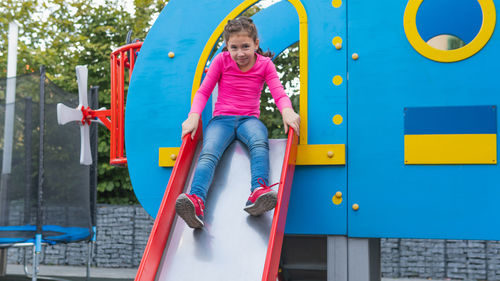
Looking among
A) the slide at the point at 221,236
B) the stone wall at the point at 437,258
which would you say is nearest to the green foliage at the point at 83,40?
the stone wall at the point at 437,258

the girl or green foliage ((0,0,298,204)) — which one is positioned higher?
green foliage ((0,0,298,204))

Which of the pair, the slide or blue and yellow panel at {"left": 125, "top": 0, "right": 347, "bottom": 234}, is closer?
the slide

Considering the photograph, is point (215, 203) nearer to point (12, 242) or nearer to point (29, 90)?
point (12, 242)

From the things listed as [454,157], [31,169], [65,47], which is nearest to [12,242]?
[31,169]

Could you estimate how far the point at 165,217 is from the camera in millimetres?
2688

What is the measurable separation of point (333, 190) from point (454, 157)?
27.7 inches

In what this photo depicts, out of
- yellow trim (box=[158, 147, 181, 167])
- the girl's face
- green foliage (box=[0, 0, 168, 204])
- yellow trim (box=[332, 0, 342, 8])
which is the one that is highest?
green foliage (box=[0, 0, 168, 204])

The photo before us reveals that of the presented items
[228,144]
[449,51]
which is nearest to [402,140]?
[449,51]

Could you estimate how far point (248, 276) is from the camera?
8.07 feet

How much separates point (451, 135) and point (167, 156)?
5.70 ft

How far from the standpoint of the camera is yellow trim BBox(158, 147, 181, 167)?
Result: 130 inches

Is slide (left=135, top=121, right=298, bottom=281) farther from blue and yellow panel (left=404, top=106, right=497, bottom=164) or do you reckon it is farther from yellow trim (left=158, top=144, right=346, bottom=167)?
blue and yellow panel (left=404, top=106, right=497, bottom=164)

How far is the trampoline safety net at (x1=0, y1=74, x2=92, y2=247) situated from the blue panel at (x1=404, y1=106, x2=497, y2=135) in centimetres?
445

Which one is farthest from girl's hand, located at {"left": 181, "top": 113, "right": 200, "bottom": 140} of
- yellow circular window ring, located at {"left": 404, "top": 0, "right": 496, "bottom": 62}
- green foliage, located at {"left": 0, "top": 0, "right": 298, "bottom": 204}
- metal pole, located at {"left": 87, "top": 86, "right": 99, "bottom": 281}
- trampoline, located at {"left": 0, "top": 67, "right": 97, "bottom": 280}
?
green foliage, located at {"left": 0, "top": 0, "right": 298, "bottom": 204}
